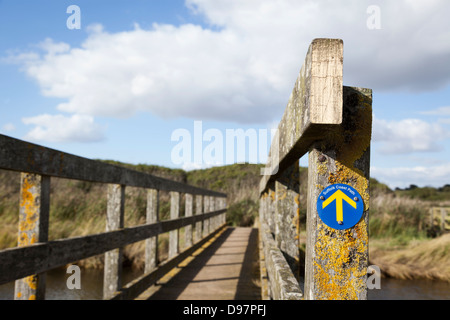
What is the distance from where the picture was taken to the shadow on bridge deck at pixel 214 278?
195 inches

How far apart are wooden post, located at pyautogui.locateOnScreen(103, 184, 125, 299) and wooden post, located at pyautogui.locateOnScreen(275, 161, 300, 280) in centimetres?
146

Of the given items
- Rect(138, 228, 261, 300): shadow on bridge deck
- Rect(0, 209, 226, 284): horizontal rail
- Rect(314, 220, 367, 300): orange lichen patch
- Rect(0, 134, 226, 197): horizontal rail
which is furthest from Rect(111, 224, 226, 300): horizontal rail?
Rect(314, 220, 367, 300): orange lichen patch

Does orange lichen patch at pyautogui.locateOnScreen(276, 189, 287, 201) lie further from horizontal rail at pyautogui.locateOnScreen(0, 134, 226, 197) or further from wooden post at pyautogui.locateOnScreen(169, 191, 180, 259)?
wooden post at pyautogui.locateOnScreen(169, 191, 180, 259)

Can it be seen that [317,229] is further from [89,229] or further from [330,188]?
[89,229]

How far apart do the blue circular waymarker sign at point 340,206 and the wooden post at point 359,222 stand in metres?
0.02

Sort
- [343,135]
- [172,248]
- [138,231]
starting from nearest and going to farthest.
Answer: [343,135]
[138,231]
[172,248]

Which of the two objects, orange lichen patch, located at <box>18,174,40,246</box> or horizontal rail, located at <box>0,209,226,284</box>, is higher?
orange lichen patch, located at <box>18,174,40,246</box>

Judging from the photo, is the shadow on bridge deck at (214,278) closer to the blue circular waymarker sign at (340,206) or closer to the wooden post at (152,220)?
the wooden post at (152,220)

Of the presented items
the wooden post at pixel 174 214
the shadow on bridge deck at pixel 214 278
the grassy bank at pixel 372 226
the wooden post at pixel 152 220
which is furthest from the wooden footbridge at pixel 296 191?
the grassy bank at pixel 372 226

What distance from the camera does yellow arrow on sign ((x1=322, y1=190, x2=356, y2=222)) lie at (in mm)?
1789

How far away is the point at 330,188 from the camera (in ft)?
5.92

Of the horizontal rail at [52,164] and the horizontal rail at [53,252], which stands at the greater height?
the horizontal rail at [52,164]
